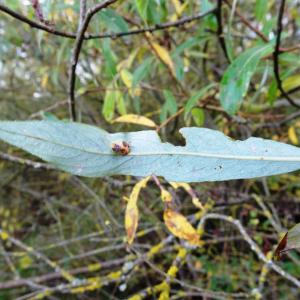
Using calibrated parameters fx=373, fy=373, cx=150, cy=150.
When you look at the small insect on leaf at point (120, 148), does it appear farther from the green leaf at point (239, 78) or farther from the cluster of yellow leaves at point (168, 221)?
the green leaf at point (239, 78)

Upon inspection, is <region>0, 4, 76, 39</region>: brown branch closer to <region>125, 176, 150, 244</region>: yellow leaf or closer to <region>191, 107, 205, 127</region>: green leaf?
<region>125, 176, 150, 244</region>: yellow leaf

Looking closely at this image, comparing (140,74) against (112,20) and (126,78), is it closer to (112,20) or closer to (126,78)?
(126,78)

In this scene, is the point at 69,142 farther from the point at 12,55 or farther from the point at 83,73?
the point at 12,55

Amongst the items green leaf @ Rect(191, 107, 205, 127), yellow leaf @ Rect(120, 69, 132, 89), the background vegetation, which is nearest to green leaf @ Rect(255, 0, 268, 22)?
the background vegetation

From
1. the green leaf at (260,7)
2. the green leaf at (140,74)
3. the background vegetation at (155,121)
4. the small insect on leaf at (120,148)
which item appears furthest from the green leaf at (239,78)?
the small insect on leaf at (120,148)

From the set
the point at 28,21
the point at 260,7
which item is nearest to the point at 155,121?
the point at 260,7

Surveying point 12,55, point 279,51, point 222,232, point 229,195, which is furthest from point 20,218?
point 279,51
